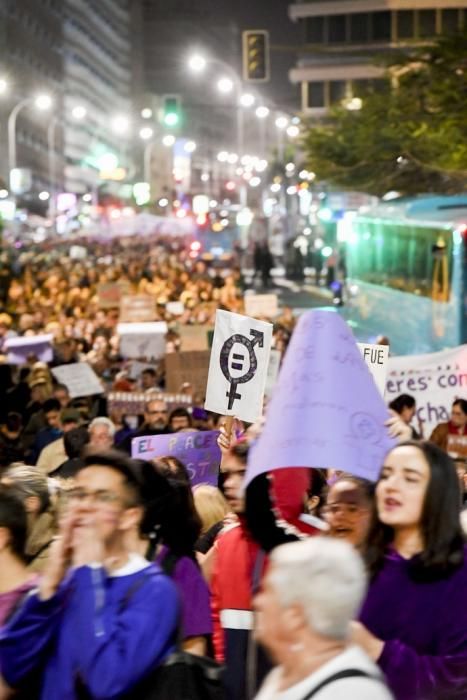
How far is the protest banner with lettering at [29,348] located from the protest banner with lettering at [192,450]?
14.0 metres

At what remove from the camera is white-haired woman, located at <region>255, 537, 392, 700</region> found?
3.83 m

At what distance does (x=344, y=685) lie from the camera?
12.5 ft

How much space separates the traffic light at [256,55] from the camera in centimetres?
3278

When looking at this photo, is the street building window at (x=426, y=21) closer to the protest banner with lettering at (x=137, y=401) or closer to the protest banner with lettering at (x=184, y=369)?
the protest banner with lettering at (x=184, y=369)

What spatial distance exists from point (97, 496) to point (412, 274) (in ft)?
83.8

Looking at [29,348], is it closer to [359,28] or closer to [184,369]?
[184,369]

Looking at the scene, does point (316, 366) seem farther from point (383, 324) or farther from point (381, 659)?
point (383, 324)

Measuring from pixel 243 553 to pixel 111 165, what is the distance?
77.6 metres

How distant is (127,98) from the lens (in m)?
186

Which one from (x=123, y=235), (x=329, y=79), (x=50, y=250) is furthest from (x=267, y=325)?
(x=329, y=79)

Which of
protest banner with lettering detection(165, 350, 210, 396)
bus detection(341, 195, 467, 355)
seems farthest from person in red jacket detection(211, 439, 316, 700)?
bus detection(341, 195, 467, 355)

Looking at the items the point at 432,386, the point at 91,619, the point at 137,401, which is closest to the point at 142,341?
the point at 137,401

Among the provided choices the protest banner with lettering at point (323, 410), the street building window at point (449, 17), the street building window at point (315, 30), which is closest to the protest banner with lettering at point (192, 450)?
the protest banner with lettering at point (323, 410)

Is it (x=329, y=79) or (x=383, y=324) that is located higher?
(x=329, y=79)
